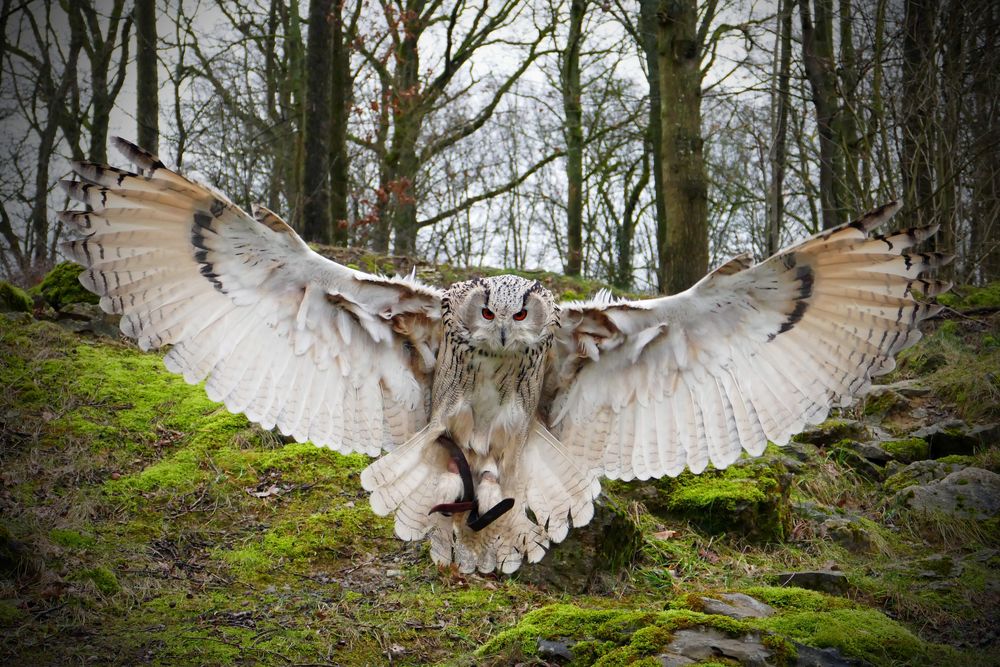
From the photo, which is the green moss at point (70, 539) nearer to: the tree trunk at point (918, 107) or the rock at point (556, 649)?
the rock at point (556, 649)

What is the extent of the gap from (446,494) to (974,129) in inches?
301

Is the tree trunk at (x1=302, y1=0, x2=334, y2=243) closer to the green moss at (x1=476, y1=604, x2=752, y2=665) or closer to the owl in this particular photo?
the owl

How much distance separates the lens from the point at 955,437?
19.0ft

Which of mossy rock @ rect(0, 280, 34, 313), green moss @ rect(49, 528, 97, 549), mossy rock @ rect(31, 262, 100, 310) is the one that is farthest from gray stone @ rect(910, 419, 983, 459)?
mossy rock @ rect(0, 280, 34, 313)

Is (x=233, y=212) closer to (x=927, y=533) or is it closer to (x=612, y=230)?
(x=927, y=533)

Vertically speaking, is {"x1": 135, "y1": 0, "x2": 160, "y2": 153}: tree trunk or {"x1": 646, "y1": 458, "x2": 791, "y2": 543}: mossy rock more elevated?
{"x1": 135, "y1": 0, "x2": 160, "y2": 153}: tree trunk

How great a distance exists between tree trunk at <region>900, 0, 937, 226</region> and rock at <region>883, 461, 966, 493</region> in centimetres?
307

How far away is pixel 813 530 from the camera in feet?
16.8

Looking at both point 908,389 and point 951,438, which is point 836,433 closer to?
point 951,438

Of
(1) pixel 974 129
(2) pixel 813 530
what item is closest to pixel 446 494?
(2) pixel 813 530

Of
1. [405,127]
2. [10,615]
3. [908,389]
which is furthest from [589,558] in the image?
[405,127]

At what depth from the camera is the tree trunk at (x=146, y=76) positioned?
32.1 ft

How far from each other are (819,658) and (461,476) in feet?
5.48

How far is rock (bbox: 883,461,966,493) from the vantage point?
540cm
